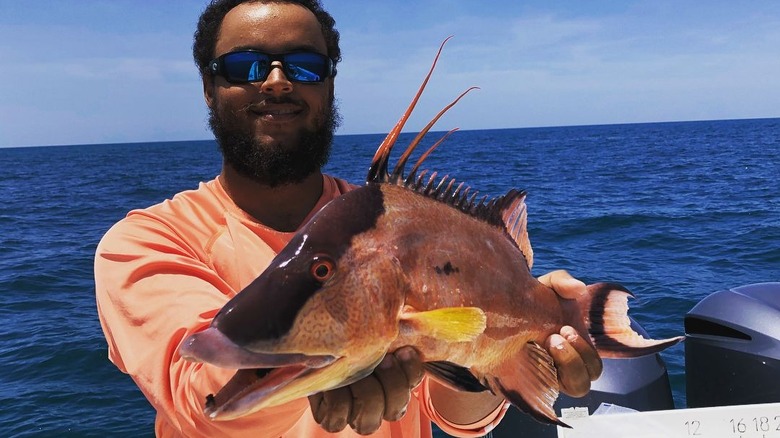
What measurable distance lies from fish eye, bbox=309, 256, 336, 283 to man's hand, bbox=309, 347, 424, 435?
0.84 feet

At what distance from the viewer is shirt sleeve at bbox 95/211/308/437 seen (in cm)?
169

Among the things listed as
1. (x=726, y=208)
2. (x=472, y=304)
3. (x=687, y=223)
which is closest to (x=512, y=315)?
(x=472, y=304)

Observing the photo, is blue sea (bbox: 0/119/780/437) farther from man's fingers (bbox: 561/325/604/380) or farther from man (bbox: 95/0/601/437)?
man's fingers (bbox: 561/325/604/380)

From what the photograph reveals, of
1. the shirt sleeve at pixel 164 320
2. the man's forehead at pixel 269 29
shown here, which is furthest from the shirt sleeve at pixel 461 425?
the man's forehead at pixel 269 29

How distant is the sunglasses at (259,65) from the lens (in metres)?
2.57

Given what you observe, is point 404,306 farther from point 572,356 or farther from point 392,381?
point 572,356

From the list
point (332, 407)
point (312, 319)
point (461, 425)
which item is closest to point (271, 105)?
point (312, 319)

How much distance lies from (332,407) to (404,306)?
310mm

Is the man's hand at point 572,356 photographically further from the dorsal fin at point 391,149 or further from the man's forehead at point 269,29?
the man's forehead at point 269,29

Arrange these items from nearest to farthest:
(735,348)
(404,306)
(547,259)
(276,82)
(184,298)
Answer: (404,306)
(184,298)
(276,82)
(735,348)
(547,259)

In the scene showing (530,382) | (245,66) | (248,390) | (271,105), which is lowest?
(530,382)

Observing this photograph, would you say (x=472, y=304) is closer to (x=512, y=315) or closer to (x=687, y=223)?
(x=512, y=315)

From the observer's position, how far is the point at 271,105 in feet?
8.67

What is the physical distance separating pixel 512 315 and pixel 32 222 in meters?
26.5
